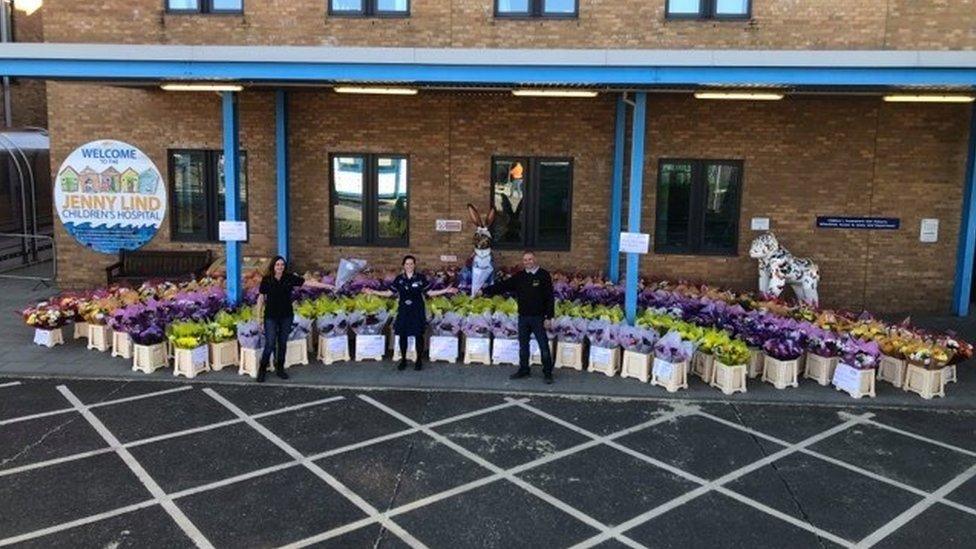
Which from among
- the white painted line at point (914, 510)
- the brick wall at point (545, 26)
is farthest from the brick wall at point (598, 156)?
the white painted line at point (914, 510)

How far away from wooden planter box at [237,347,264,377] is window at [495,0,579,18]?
779 cm

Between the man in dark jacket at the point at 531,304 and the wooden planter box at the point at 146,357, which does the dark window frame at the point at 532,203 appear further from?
the wooden planter box at the point at 146,357

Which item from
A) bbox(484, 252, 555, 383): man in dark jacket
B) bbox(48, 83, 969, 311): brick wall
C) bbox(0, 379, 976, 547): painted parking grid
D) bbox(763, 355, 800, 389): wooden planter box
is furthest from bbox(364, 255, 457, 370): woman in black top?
bbox(48, 83, 969, 311): brick wall

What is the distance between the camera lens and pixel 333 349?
11.0 metres

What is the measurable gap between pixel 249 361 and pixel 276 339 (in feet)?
1.70

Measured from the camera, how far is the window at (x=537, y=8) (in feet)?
48.1

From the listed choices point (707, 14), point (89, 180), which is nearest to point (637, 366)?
point (707, 14)

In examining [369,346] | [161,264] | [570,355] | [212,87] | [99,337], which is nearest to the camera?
[570,355]

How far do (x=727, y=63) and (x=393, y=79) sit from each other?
4390 millimetres

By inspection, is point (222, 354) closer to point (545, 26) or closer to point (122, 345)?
point (122, 345)

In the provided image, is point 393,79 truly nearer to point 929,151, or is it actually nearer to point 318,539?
point 318,539

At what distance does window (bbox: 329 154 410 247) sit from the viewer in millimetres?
15523

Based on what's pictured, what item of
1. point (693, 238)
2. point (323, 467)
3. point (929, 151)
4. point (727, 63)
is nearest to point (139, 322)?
point (323, 467)

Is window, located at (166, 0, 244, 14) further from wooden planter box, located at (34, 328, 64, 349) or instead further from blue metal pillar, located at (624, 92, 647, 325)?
blue metal pillar, located at (624, 92, 647, 325)
